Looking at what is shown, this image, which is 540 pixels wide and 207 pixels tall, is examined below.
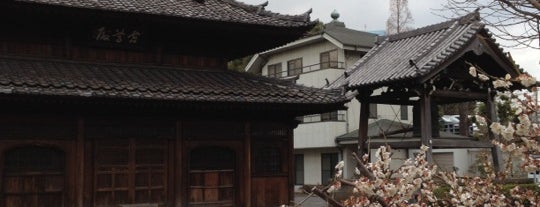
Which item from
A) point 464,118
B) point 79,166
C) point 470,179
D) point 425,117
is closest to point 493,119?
point 425,117

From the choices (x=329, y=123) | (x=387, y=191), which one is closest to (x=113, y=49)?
(x=387, y=191)

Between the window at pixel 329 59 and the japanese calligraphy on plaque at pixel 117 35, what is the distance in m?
20.2

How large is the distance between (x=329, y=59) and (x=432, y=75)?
55.3 feet

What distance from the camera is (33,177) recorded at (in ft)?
40.5

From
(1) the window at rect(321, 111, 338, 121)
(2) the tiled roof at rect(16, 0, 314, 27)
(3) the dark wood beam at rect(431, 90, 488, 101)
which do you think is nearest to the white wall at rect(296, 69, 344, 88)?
(1) the window at rect(321, 111, 338, 121)

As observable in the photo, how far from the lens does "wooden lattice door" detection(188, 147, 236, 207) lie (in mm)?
13992

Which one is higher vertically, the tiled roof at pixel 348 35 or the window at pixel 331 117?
the tiled roof at pixel 348 35

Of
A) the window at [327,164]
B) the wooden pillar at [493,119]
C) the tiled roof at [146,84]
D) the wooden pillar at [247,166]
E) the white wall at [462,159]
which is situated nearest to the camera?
the tiled roof at [146,84]

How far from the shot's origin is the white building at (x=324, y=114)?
107 feet

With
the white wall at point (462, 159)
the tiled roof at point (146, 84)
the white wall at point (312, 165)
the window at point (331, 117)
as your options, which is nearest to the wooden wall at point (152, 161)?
Result: the tiled roof at point (146, 84)

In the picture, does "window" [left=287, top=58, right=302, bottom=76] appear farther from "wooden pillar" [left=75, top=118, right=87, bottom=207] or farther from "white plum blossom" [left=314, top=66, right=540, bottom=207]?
"white plum blossom" [left=314, top=66, right=540, bottom=207]

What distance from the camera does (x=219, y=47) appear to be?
15.3m

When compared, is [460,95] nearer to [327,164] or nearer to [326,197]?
[326,197]

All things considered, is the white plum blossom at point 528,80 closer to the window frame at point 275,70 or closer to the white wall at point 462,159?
the white wall at point 462,159
